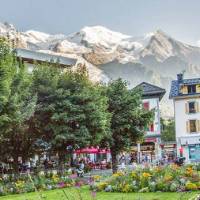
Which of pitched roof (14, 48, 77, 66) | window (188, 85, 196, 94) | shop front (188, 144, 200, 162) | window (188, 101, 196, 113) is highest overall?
pitched roof (14, 48, 77, 66)

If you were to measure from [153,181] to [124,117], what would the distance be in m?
18.2

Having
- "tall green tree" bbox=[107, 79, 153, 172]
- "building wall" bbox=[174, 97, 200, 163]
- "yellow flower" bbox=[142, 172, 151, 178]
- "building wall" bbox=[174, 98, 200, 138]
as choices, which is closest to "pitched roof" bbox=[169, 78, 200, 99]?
"building wall" bbox=[174, 97, 200, 163]

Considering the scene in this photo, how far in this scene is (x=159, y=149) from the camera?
65375mm

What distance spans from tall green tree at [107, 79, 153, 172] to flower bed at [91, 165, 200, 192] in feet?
53.7

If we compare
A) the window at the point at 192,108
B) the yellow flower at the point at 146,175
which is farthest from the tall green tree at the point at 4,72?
the window at the point at 192,108

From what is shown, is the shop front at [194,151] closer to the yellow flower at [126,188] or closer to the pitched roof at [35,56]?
the pitched roof at [35,56]

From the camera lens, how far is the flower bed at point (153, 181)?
17.1 metres

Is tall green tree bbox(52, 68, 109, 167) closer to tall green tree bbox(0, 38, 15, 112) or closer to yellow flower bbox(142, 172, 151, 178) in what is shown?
tall green tree bbox(0, 38, 15, 112)

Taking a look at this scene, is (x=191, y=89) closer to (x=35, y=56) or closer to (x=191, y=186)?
(x=35, y=56)

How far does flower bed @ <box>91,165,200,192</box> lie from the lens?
17062 millimetres

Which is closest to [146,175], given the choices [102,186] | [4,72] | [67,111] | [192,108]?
[102,186]

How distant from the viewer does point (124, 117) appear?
35.9 meters

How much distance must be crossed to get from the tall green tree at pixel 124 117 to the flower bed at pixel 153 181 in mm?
16378

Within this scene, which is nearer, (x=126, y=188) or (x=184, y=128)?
(x=126, y=188)
